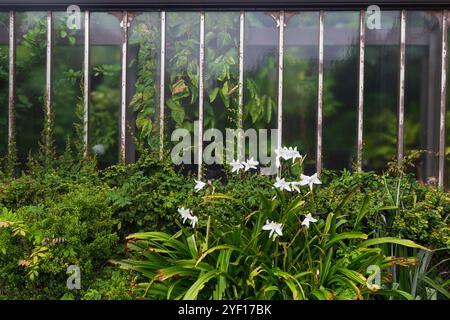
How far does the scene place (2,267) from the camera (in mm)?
3861

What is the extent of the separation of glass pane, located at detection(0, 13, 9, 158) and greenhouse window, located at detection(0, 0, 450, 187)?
0.03 feet

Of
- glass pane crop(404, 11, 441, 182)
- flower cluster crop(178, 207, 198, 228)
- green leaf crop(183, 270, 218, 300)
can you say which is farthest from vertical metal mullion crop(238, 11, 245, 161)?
green leaf crop(183, 270, 218, 300)

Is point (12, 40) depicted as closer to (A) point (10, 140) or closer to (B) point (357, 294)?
(A) point (10, 140)

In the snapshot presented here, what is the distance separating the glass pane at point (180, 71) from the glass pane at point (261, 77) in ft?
1.76

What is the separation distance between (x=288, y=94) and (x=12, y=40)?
9.51 ft

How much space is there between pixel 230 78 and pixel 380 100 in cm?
157

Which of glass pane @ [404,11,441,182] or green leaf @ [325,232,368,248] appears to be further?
glass pane @ [404,11,441,182]

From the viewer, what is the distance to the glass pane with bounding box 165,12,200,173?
213 inches

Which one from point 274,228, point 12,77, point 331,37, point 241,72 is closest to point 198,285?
point 274,228

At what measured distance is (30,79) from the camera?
5.45m

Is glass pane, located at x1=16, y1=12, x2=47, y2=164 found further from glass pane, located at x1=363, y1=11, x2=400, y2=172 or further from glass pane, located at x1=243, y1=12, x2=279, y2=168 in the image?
glass pane, located at x1=363, y1=11, x2=400, y2=172

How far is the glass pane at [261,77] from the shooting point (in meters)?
5.39

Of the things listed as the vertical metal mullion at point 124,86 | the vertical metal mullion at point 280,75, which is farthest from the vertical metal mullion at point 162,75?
the vertical metal mullion at point 280,75
